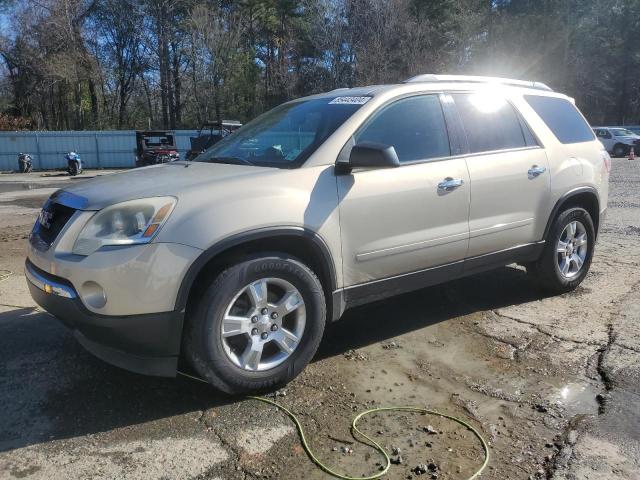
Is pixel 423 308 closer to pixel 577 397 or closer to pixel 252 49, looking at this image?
pixel 577 397

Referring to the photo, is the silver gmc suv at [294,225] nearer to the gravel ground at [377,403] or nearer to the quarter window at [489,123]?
the quarter window at [489,123]

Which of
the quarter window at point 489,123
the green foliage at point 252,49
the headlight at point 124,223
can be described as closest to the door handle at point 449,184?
the quarter window at point 489,123

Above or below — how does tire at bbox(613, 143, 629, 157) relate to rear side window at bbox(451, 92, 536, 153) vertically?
below

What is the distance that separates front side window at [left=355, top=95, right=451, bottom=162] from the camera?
3783 mm

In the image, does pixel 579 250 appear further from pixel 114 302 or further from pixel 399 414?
pixel 114 302

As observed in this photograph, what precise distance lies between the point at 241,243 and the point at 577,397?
2167 millimetres

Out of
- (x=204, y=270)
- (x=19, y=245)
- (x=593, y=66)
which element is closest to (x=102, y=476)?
(x=204, y=270)

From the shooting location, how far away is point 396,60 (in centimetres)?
3572

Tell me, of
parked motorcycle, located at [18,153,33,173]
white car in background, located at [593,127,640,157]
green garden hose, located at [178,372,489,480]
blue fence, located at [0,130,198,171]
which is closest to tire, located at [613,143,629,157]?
white car in background, located at [593,127,640,157]

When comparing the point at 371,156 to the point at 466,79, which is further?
the point at 466,79

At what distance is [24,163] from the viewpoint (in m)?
27.2

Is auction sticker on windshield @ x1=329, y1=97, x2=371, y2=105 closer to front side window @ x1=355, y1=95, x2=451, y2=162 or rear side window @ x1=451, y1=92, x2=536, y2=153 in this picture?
front side window @ x1=355, y1=95, x2=451, y2=162

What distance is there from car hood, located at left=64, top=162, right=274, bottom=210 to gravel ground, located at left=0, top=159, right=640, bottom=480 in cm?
116

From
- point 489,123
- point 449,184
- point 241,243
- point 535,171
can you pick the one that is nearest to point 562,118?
point 535,171
